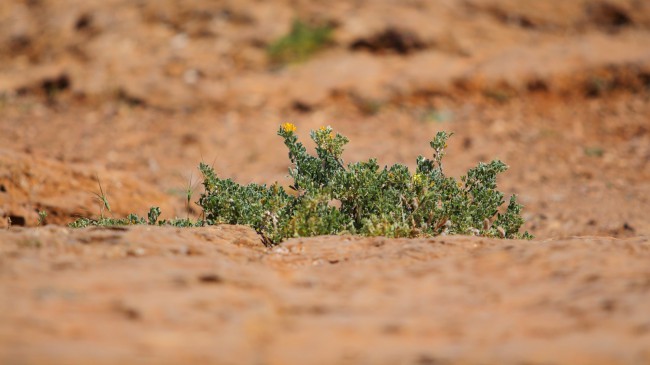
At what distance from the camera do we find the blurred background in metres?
8.09

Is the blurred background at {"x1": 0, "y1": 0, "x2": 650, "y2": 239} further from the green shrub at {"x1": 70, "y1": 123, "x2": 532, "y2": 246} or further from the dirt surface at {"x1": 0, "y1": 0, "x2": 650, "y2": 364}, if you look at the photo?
the green shrub at {"x1": 70, "y1": 123, "x2": 532, "y2": 246}

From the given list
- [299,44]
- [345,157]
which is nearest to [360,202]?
[345,157]

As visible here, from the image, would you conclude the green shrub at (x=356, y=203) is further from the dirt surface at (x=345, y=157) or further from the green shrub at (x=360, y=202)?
the dirt surface at (x=345, y=157)

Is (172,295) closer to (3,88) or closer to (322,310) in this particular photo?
(322,310)

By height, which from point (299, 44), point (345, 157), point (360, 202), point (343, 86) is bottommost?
point (360, 202)

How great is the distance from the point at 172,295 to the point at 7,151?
12.1ft

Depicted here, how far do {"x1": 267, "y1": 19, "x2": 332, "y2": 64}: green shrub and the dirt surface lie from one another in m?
0.14

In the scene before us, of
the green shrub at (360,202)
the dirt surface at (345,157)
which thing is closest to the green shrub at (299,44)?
the dirt surface at (345,157)

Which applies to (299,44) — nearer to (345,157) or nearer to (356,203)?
(345,157)

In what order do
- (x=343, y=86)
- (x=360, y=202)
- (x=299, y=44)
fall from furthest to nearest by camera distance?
(x=299, y=44)
(x=343, y=86)
(x=360, y=202)

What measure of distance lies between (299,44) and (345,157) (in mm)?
2573

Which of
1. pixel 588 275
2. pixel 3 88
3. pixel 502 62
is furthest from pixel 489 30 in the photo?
pixel 588 275

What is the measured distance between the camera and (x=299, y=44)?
395 inches

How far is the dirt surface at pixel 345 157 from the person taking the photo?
7.17 feet
